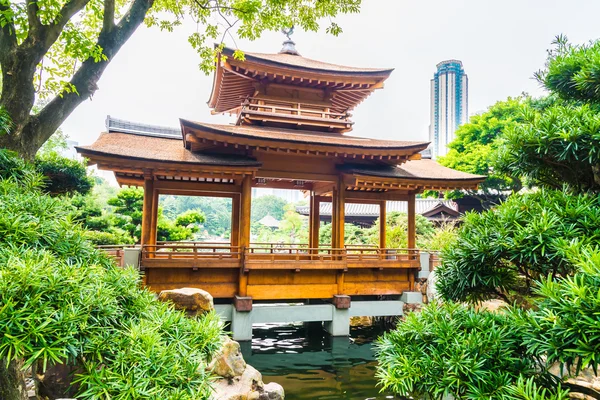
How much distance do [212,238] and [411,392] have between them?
52161 mm

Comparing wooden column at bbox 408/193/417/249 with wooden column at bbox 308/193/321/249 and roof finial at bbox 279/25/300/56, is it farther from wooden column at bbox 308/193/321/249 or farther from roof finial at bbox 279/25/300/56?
roof finial at bbox 279/25/300/56

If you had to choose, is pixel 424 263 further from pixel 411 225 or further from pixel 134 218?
pixel 134 218

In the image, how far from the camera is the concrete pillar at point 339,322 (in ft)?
29.6

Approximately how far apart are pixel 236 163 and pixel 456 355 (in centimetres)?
656

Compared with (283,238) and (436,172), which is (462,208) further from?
(283,238)

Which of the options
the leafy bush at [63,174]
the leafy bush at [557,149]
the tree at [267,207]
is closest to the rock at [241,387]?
the leafy bush at [557,149]

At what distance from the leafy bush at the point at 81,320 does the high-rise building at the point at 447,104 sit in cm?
4249

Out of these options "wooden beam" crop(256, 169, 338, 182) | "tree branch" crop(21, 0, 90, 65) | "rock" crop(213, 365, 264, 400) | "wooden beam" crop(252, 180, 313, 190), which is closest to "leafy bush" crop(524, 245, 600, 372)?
"rock" crop(213, 365, 264, 400)

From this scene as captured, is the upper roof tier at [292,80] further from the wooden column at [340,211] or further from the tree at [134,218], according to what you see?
the tree at [134,218]

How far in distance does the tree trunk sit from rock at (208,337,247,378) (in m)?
3.21

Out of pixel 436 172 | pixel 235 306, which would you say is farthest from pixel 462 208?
pixel 235 306

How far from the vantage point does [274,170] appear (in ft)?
31.4

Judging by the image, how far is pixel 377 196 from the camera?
11164mm

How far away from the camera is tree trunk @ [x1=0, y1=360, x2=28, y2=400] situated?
2.32 metres
